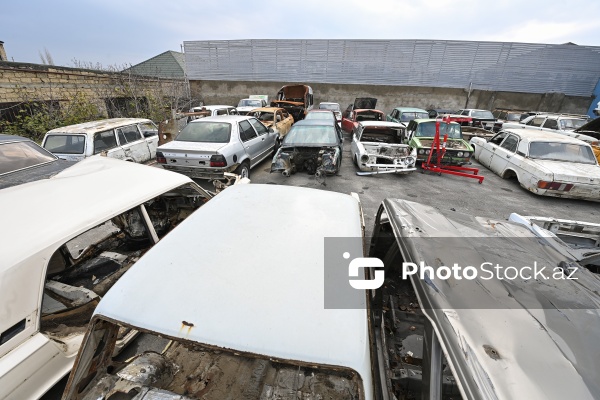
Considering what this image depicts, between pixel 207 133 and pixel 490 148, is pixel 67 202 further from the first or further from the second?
pixel 490 148

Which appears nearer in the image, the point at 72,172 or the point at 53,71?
the point at 72,172

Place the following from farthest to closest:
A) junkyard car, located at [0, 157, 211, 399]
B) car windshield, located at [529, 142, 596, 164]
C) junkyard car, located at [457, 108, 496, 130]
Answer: junkyard car, located at [457, 108, 496, 130], car windshield, located at [529, 142, 596, 164], junkyard car, located at [0, 157, 211, 399]

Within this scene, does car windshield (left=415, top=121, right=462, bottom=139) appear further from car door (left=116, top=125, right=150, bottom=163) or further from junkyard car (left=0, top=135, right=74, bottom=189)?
junkyard car (left=0, top=135, right=74, bottom=189)

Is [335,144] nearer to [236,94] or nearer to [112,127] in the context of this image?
[112,127]

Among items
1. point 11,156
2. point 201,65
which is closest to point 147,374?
point 11,156

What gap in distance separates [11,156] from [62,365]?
3.91 meters

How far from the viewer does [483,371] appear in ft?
3.06

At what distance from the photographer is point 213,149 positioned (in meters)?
5.51

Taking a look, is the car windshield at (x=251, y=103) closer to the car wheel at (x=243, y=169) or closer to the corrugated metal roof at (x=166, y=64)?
the car wheel at (x=243, y=169)

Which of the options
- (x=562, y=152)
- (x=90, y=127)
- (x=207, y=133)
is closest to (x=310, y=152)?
(x=207, y=133)

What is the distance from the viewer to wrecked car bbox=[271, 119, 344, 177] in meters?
6.54

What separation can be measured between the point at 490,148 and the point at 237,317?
9.69m

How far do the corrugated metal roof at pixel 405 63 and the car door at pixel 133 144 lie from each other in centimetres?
1437

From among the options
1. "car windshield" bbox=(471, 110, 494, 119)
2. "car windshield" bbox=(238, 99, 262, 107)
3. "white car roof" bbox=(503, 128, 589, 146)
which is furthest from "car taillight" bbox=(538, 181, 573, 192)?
"car windshield" bbox=(238, 99, 262, 107)
